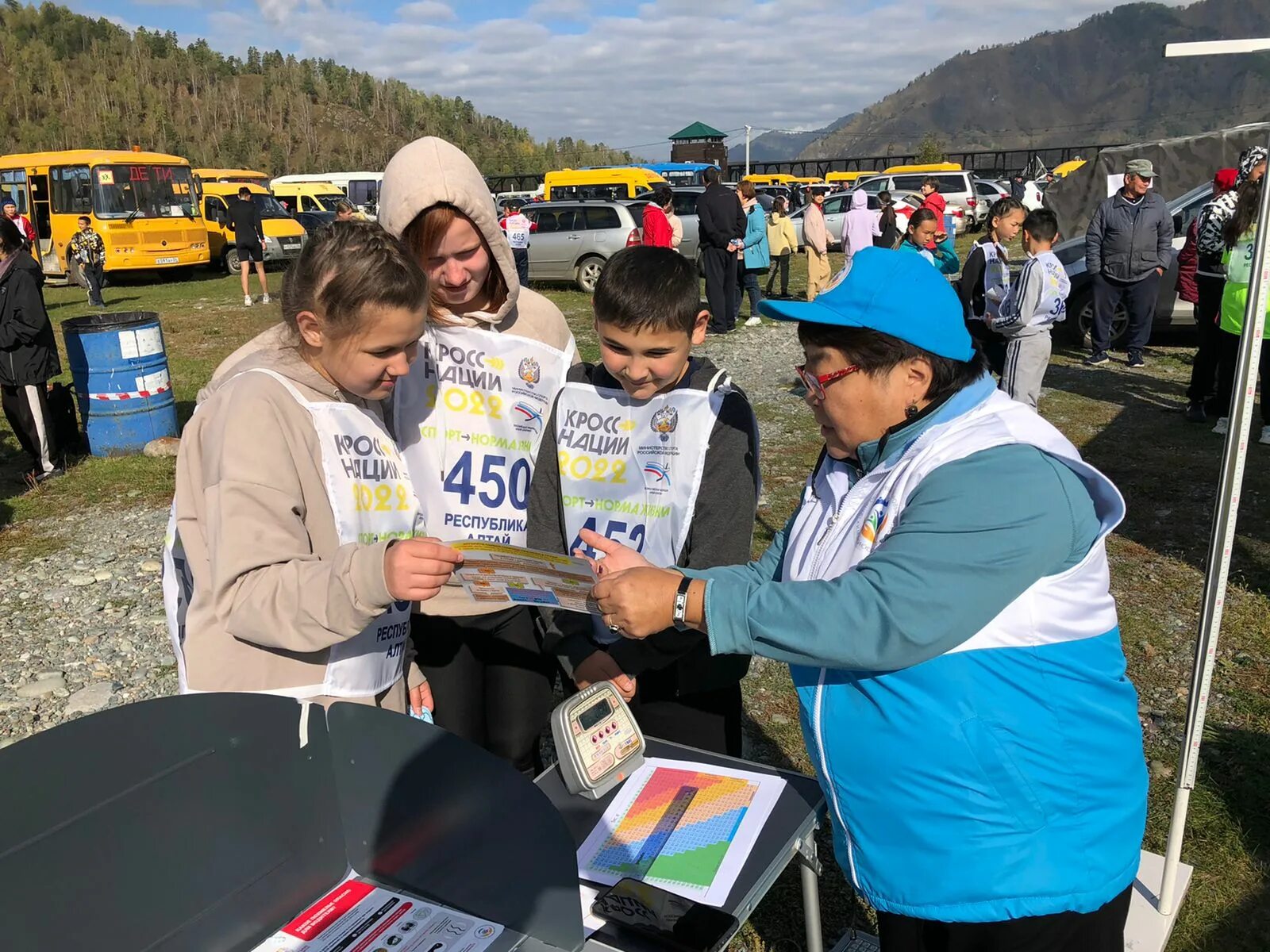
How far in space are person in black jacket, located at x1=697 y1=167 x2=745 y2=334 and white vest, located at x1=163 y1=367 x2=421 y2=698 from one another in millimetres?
11055

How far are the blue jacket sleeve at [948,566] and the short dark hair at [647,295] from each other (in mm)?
919

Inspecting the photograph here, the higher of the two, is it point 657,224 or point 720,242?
point 657,224

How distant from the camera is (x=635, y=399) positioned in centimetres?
231

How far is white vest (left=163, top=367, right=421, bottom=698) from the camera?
180cm

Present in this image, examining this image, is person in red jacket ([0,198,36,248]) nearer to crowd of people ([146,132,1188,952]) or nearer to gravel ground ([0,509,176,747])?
gravel ground ([0,509,176,747])

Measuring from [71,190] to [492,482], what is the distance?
77.9 feet

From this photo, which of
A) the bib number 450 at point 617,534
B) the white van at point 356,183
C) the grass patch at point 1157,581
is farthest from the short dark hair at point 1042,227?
the white van at point 356,183

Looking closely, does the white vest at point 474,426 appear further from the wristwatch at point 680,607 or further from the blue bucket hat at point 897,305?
the blue bucket hat at point 897,305

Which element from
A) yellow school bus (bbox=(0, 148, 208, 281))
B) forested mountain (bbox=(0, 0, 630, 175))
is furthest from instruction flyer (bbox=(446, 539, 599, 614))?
forested mountain (bbox=(0, 0, 630, 175))

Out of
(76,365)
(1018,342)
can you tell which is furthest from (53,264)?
(1018,342)

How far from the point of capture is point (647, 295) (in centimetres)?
217

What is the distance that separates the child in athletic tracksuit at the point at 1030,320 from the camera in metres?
6.53

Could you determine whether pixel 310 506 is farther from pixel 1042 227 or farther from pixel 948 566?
pixel 1042 227

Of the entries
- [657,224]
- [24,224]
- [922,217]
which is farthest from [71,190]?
[922,217]
